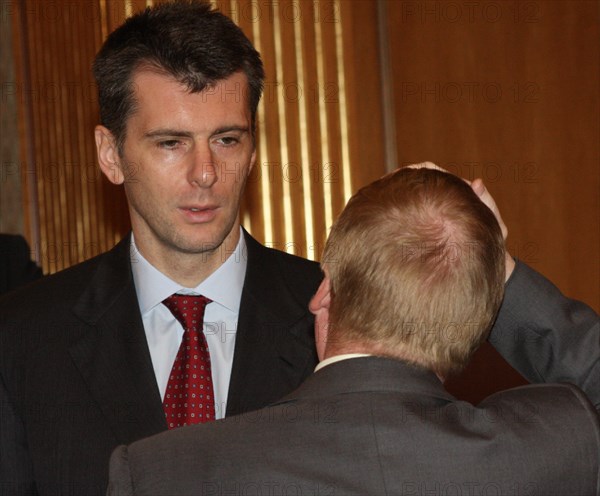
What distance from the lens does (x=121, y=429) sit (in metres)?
1.66

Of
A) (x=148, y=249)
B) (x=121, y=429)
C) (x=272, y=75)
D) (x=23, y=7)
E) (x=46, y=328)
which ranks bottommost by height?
(x=121, y=429)

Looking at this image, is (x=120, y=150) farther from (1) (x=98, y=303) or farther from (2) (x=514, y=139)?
(2) (x=514, y=139)

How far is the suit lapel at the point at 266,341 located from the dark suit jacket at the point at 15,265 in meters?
1.66

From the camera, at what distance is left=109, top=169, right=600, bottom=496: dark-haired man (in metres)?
1.16

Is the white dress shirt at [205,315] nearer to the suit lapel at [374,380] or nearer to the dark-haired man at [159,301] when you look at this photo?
the dark-haired man at [159,301]

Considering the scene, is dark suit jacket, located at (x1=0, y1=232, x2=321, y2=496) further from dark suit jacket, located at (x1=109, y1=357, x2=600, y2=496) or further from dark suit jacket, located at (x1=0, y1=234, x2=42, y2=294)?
dark suit jacket, located at (x1=0, y1=234, x2=42, y2=294)

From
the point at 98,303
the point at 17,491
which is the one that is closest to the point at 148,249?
A: the point at 98,303

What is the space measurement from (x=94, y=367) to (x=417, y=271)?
2.52ft

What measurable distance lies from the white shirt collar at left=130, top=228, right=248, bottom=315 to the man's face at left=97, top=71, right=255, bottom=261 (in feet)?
0.15

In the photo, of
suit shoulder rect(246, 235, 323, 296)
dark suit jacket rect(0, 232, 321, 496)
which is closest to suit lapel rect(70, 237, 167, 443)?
dark suit jacket rect(0, 232, 321, 496)

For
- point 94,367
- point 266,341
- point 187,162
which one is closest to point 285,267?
point 266,341

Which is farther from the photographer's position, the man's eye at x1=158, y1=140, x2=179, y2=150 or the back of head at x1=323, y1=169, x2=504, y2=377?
the man's eye at x1=158, y1=140, x2=179, y2=150

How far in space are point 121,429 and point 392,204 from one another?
71 centimetres

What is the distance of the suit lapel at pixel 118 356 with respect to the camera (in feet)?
5.47
